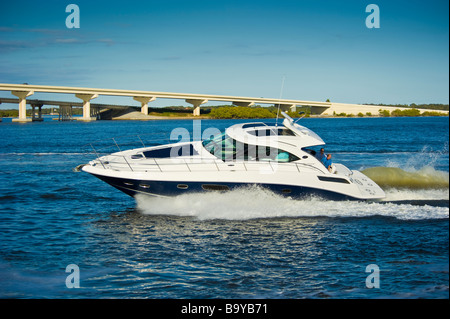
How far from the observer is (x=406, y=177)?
64.4 feet

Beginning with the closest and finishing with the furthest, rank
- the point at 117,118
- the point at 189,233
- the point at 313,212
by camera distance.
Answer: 1. the point at 189,233
2. the point at 313,212
3. the point at 117,118

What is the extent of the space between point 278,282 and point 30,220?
956cm

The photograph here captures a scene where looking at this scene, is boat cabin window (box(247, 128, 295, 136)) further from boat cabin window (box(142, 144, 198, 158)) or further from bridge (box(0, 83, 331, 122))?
bridge (box(0, 83, 331, 122))

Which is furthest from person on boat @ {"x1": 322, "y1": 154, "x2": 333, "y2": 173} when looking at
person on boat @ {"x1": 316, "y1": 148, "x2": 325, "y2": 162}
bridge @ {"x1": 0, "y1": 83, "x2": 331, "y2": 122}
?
bridge @ {"x1": 0, "y1": 83, "x2": 331, "y2": 122}

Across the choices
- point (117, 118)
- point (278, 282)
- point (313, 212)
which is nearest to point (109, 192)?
point (313, 212)

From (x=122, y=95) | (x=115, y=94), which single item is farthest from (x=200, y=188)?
(x=122, y=95)

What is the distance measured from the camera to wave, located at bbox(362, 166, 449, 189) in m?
18.5

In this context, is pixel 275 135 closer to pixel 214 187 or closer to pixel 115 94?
pixel 214 187

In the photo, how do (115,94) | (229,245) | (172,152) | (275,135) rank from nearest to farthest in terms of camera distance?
(229,245) → (275,135) → (172,152) → (115,94)

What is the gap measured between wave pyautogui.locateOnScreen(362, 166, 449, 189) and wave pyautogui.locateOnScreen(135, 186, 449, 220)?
3.87 metres

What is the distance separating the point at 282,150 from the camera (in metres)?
15.1

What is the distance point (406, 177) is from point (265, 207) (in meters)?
8.50

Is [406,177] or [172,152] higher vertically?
[172,152]

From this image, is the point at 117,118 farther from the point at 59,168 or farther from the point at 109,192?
the point at 109,192
